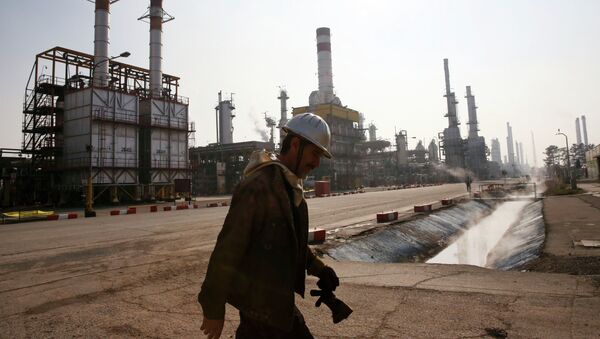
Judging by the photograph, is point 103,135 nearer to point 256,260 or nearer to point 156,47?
point 156,47

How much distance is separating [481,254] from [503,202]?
54.9 ft

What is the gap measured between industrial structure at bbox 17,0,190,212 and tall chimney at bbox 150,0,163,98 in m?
0.11

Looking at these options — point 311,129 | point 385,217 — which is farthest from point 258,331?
point 385,217

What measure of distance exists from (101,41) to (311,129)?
3873 cm

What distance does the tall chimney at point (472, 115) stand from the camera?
109 meters

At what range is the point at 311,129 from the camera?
2.16 meters

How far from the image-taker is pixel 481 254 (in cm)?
1309

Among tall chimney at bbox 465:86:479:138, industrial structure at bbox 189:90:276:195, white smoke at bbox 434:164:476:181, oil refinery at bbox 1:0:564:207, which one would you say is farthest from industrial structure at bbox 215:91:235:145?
tall chimney at bbox 465:86:479:138

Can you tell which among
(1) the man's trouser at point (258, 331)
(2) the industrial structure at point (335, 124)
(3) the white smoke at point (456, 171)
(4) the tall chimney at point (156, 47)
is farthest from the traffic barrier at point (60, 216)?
(3) the white smoke at point (456, 171)

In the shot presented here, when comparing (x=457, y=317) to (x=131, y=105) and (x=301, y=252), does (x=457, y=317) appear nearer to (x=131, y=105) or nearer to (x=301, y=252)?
(x=301, y=252)

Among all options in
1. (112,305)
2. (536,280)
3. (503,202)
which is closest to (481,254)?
(536,280)

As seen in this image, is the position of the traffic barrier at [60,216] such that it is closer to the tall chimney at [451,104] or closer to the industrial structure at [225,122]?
the industrial structure at [225,122]

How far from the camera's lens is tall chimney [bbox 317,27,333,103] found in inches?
2787

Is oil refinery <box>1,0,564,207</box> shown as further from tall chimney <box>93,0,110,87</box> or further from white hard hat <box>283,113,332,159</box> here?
white hard hat <box>283,113,332,159</box>
